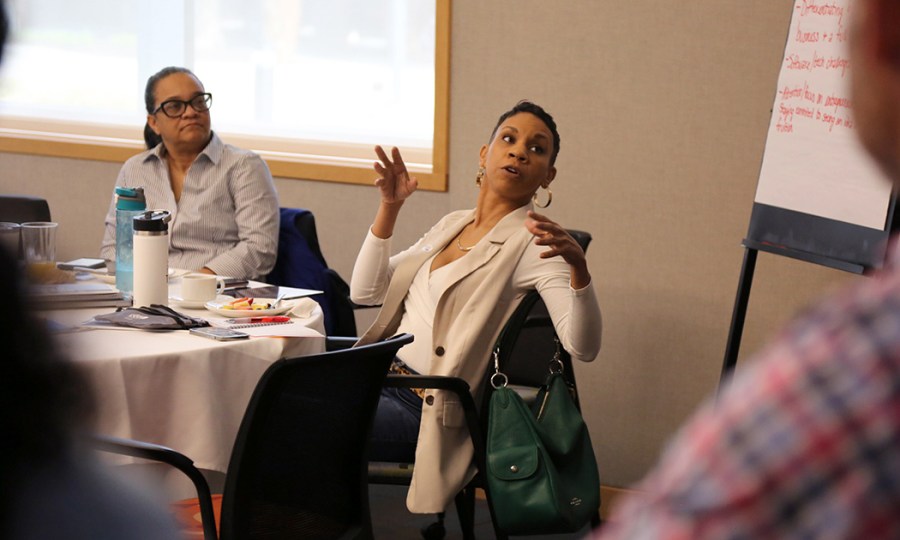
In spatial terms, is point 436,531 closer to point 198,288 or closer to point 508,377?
point 508,377

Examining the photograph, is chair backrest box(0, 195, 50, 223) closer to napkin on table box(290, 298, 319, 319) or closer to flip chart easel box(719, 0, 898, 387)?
napkin on table box(290, 298, 319, 319)

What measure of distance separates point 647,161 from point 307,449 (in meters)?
2.18

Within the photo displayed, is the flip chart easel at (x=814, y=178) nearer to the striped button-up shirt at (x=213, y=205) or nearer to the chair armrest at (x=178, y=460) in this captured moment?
the striped button-up shirt at (x=213, y=205)

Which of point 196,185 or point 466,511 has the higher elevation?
point 196,185

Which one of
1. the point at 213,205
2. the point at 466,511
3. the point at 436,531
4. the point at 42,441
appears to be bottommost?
the point at 436,531

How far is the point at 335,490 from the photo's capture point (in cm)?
215

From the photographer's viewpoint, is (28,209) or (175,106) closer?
(175,106)

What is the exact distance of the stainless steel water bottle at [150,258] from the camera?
104 inches

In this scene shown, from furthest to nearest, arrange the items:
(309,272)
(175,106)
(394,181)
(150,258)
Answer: (175,106)
(309,272)
(394,181)
(150,258)

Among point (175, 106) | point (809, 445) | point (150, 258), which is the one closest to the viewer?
A: point (809, 445)

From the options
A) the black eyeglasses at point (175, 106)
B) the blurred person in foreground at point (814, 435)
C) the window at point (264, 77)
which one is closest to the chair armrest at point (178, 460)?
the blurred person in foreground at point (814, 435)

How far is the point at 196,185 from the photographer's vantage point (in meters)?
3.82

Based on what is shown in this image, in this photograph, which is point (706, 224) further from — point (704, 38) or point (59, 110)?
point (59, 110)

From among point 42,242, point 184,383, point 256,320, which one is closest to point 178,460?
point 184,383
